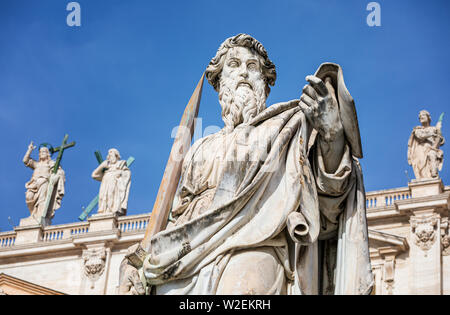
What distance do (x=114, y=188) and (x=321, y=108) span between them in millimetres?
28942

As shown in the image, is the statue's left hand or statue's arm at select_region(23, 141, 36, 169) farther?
statue's arm at select_region(23, 141, 36, 169)

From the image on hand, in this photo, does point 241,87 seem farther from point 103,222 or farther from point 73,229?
point 73,229

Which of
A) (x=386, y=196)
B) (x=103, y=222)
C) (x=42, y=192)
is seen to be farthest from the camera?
(x=42, y=192)

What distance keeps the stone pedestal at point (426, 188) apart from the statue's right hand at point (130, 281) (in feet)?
82.6

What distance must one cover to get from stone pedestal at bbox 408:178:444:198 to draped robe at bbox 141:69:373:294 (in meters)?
24.9

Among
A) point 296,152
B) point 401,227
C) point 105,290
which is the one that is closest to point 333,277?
point 296,152

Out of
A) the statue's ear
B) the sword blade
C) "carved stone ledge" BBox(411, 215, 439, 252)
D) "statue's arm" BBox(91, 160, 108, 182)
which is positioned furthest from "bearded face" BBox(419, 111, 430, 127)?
the statue's ear

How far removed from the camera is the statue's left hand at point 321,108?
5434 millimetres

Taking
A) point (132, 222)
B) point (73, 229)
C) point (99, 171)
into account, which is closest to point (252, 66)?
point (132, 222)

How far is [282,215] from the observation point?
5.45m

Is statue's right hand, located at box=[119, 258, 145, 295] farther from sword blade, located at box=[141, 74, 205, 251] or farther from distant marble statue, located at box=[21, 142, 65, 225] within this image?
distant marble statue, located at box=[21, 142, 65, 225]

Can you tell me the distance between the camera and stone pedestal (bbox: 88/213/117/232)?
33531 millimetres

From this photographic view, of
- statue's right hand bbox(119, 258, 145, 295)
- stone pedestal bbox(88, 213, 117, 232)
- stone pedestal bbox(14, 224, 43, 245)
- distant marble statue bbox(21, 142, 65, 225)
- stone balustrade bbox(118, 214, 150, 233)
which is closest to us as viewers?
statue's right hand bbox(119, 258, 145, 295)
